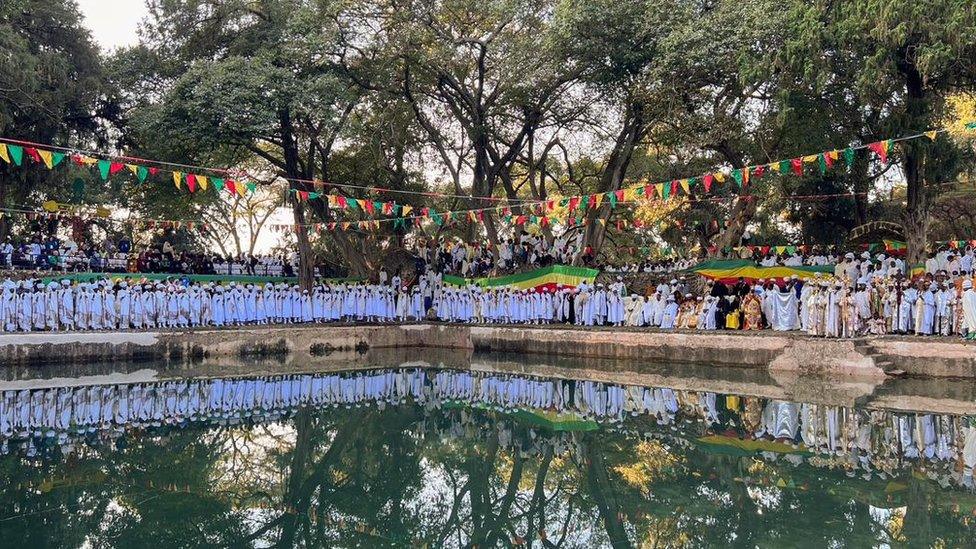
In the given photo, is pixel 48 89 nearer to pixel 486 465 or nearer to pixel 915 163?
pixel 486 465

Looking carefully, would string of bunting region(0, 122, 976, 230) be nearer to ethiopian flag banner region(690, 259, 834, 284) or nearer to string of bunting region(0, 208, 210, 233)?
string of bunting region(0, 208, 210, 233)

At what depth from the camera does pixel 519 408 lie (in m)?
13.1

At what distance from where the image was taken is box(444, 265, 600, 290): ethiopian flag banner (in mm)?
22047

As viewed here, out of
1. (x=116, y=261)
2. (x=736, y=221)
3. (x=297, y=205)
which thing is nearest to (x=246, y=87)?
(x=297, y=205)

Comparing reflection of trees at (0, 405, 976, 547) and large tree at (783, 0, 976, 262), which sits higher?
large tree at (783, 0, 976, 262)

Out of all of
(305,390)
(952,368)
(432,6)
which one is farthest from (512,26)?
(952,368)

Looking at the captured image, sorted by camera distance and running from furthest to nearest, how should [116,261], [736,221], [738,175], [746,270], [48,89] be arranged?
1. [116,261]
2. [48,89]
3. [736,221]
4. [746,270]
5. [738,175]

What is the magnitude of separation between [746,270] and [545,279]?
5.18 m

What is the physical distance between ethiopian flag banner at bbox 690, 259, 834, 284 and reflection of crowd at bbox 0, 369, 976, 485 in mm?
6779

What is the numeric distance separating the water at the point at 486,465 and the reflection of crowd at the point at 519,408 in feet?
0.18

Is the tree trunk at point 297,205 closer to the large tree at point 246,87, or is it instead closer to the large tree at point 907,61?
the large tree at point 246,87

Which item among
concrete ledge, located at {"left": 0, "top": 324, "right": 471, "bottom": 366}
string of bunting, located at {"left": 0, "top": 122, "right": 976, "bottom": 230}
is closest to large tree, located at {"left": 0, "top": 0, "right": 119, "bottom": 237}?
string of bunting, located at {"left": 0, "top": 122, "right": 976, "bottom": 230}

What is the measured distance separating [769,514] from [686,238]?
26006 millimetres

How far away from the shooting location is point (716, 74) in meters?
19.8
